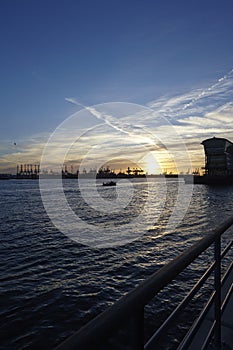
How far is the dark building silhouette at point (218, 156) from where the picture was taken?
9369cm

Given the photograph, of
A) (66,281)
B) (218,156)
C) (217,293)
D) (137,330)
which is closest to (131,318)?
(137,330)

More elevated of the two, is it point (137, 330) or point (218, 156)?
point (218, 156)

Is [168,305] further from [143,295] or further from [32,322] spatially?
[143,295]

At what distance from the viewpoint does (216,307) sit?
260 cm

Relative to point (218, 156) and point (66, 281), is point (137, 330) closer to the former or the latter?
point (66, 281)

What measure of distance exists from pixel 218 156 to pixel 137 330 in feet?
333

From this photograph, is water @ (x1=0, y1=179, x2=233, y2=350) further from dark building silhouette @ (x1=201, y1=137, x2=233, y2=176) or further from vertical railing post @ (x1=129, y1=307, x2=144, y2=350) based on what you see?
dark building silhouette @ (x1=201, y1=137, x2=233, y2=176)

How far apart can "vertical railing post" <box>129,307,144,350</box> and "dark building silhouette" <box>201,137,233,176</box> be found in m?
98.7

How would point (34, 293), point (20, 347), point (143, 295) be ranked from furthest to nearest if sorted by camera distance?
1. point (34, 293)
2. point (20, 347)
3. point (143, 295)

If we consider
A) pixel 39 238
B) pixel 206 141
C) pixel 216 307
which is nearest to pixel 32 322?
pixel 216 307

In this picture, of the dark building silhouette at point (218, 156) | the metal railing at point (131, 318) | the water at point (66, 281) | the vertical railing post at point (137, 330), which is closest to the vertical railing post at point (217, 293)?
the metal railing at point (131, 318)

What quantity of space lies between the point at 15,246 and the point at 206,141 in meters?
88.2

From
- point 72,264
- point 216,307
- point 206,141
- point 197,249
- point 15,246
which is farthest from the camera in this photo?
point 206,141

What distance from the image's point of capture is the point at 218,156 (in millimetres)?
95938
